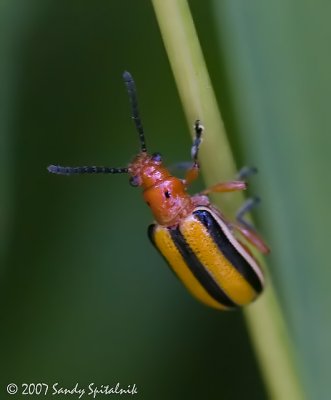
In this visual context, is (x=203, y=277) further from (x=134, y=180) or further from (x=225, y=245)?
(x=134, y=180)

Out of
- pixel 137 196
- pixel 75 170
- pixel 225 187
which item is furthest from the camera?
pixel 137 196

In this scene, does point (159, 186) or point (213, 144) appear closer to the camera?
point (213, 144)

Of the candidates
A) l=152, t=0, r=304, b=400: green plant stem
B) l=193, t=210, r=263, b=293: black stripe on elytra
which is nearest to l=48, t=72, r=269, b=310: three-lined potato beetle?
l=193, t=210, r=263, b=293: black stripe on elytra

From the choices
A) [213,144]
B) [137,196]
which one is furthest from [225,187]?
[137,196]

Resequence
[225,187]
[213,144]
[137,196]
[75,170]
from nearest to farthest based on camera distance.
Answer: [213,144]
[225,187]
[75,170]
[137,196]

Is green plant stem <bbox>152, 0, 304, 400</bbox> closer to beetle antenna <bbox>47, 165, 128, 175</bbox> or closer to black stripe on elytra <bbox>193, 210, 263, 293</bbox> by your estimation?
black stripe on elytra <bbox>193, 210, 263, 293</bbox>

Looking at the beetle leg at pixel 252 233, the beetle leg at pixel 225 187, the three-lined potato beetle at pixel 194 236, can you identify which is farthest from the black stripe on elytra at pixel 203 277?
the beetle leg at pixel 225 187
